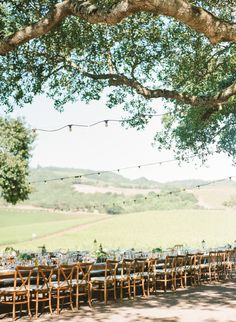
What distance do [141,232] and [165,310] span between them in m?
47.5

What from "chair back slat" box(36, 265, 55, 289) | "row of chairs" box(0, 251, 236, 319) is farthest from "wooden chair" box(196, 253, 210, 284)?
"chair back slat" box(36, 265, 55, 289)

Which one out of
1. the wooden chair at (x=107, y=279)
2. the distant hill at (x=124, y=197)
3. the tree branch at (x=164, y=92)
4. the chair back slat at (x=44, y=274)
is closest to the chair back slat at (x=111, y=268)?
the wooden chair at (x=107, y=279)

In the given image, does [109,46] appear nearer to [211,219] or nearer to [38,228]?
[211,219]

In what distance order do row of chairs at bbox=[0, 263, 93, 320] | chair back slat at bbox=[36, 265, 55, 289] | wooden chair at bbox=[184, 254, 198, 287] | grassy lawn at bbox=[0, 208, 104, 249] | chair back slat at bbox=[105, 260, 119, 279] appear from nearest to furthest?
1. row of chairs at bbox=[0, 263, 93, 320]
2. chair back slat at bbox=[36, 265, 55, 289]
3. chair back slat at bbox=[105, 260, 119, 279]
4. wooden chair at bbox=[184, 254, 198, 287]
5. grassy lawn at bbox=[0, 208, 104, 249]

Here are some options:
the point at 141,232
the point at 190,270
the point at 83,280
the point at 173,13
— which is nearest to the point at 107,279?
the point at 83,280

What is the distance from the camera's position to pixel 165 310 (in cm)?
904

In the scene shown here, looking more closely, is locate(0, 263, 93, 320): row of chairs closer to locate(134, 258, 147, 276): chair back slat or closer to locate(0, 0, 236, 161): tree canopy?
locate(134, 258, 147, 276): chair back slat

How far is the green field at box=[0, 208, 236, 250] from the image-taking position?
4783 cm

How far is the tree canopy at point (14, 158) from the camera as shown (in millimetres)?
29244

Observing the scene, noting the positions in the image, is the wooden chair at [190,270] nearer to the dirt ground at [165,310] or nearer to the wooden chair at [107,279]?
the dirt ground at [165,310]

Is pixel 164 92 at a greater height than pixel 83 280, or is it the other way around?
pixel 164 92

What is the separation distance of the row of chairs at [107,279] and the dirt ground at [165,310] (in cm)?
35

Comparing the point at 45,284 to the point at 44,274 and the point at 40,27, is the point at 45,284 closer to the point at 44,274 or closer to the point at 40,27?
the point at 44,274

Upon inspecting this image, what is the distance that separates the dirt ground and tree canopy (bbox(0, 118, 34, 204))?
19.7 meters
